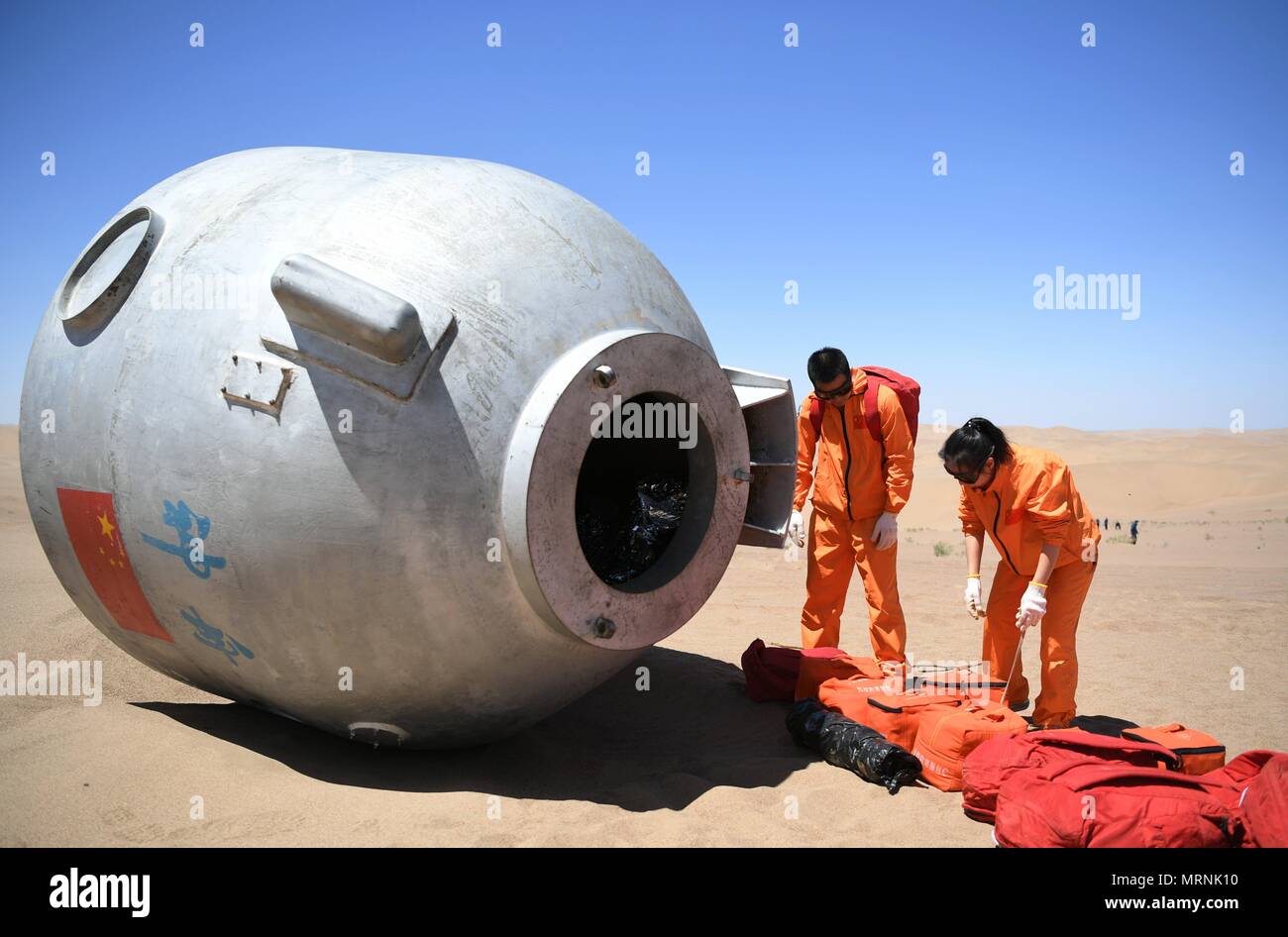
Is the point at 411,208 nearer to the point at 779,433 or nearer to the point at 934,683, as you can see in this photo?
the point at 779,433

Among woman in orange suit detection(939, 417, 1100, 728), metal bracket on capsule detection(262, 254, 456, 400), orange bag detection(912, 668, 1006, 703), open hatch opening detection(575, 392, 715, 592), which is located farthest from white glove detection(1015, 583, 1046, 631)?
metal bracket on capsule detection(262, 254, 456, 400)

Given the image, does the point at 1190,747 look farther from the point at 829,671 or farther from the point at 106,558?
the point at 106,558

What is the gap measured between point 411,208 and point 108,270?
1.52 metres

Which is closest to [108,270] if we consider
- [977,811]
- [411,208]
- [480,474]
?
[411,208]

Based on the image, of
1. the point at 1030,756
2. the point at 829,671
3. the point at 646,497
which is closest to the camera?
the point at 1030,756

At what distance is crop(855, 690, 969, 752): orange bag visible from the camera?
437 centimetres

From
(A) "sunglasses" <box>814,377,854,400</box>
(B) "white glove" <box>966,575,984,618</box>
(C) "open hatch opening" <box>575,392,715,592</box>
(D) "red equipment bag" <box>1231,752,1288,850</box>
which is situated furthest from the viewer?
(A) "sunglasses" <box>814,377,854,400</box>

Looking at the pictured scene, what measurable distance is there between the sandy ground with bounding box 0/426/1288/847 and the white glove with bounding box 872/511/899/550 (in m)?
1.15

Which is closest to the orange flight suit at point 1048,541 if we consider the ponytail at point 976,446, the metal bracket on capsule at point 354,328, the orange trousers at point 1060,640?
the orange trousers at point 1060,640

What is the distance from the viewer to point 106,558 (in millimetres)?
3883

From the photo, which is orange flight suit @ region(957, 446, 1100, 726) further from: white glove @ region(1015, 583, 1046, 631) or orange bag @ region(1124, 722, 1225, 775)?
orange bag @ region(1124, 722, 1225, 775)

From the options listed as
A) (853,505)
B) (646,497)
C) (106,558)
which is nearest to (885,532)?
(853,505)

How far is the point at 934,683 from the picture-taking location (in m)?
4.72

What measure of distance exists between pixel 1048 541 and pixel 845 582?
1.20 m
